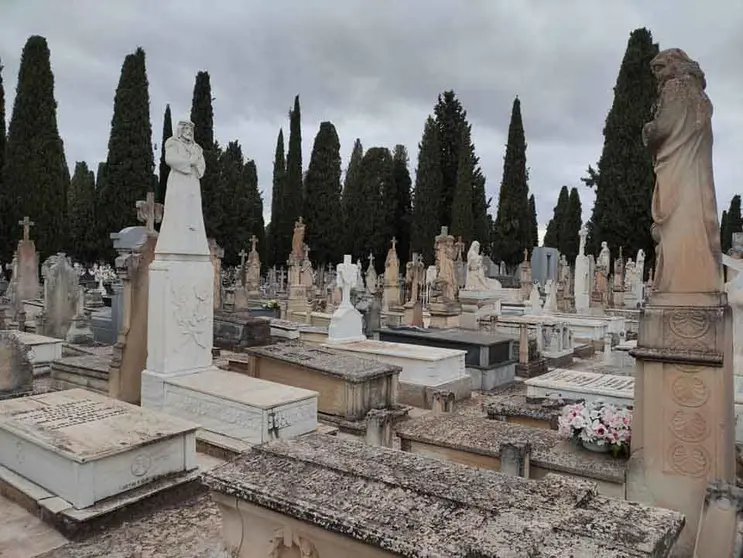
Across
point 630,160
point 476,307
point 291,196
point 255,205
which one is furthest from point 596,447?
point 255,205

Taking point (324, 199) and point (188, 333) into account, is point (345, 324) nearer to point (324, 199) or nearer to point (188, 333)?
point (188, 333)

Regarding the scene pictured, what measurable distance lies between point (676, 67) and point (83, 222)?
→ 41995mm

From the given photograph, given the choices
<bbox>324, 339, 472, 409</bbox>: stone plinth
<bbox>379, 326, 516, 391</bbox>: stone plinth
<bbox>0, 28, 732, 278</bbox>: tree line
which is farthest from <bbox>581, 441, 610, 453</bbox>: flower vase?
<bbox>0, 28, 732, 278</bbox>: tree line

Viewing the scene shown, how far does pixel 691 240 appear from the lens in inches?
137

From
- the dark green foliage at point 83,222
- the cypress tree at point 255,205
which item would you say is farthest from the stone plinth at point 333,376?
the cypress tree at point 255,205

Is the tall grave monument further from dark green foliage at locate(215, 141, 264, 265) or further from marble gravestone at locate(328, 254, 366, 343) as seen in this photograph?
dark green foliage at locate(215, 141, 264, 265)

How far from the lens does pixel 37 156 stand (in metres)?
26.2

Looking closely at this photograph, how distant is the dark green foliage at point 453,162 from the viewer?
35.5 metres

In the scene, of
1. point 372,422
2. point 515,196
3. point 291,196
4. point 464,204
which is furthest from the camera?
point 291,196

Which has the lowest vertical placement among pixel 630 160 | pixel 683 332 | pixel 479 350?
pixel 479 350

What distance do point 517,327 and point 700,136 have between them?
1097 cm

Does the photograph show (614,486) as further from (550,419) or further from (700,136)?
(700,136)

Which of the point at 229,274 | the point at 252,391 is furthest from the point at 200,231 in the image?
the point at 229,274

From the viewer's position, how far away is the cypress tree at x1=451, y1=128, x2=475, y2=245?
108 feet
